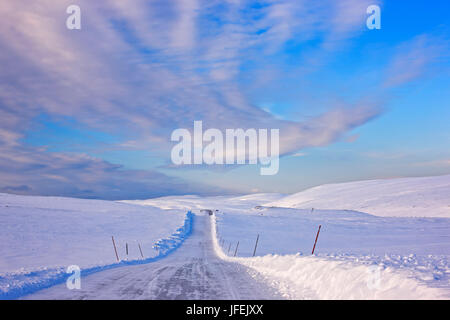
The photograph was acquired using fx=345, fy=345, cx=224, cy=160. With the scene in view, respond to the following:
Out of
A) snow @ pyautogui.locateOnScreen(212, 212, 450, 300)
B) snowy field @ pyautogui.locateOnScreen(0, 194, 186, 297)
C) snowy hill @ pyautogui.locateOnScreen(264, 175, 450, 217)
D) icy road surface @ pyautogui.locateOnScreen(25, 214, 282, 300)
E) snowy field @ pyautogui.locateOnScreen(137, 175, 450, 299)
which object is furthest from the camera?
snowy hill @ pyautogui.locateOnScreen(264, 175, 450, 217)

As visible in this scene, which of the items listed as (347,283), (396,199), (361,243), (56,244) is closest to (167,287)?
(347,283)

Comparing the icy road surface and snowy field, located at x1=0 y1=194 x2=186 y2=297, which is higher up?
the icy road surface

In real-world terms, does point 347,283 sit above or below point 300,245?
above

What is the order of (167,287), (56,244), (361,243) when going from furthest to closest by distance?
(361,243) → (56,244) → (167,287)

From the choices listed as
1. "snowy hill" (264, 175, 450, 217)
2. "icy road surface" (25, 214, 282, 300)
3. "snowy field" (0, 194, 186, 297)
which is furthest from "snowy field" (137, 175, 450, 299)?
"snowy field" (0, 194, 186, 297)

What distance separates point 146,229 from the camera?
5434 centimetres

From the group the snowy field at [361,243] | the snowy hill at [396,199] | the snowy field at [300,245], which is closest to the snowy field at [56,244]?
the snowy field at [300,245]

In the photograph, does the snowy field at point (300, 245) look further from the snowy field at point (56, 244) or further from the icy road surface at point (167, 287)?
the icy road surface at point (167, 287)

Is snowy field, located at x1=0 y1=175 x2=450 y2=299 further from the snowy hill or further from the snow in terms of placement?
the snowy hill

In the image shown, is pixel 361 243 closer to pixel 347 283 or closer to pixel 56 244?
pixel 56 244

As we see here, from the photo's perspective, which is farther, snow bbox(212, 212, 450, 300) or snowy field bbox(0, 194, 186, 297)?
snowy field bbox(0, 194, 186, 297)

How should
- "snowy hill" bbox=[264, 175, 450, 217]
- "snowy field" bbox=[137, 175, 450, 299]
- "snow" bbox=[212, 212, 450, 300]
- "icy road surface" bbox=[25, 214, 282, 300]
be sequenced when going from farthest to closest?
"snowy hill" bbox=[264, 175, 450, 217] → "icy road surface" bbox=[25, 214, 282, 300] → "snowy field" bbox=[137, 175, 450, 299] → "snow" bbox=[212, 212, 450, 300]

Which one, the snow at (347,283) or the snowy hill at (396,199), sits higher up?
the snow at (347,283)

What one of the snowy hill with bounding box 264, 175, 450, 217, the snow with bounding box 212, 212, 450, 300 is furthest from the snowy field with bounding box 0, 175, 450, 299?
the snowy hill with bounding box 264, 175, 450, 217
